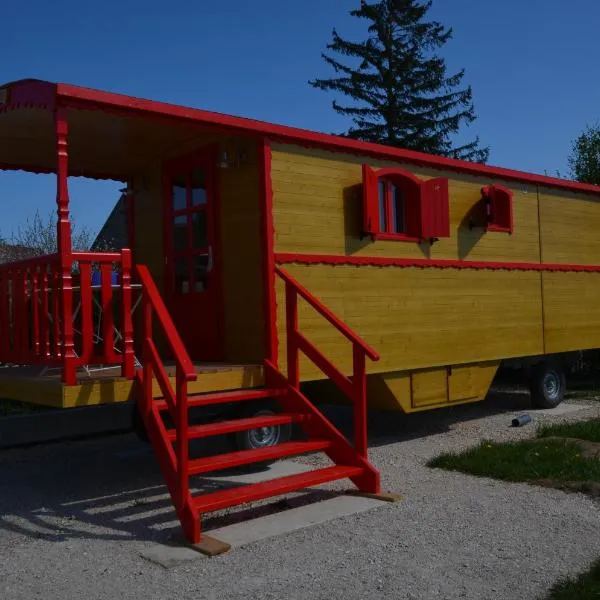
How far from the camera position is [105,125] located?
21.3 feet

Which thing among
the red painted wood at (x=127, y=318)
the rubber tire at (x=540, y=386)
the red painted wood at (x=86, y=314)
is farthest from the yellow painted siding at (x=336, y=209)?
the rubber tire at (x=540, y=386)

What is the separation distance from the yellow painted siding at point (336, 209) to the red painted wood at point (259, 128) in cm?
9

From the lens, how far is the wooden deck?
→ 5270 mm

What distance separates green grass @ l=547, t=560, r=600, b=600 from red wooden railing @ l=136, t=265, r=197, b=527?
2.23m

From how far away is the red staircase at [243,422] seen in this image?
4.86 m

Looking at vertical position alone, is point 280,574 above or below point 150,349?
below

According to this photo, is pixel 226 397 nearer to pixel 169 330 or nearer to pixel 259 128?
pixel 169 330

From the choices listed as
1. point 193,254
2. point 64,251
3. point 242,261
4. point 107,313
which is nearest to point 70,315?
point 107,313

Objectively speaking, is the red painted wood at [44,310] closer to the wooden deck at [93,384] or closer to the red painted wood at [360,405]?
the wooden deck at [93,384]

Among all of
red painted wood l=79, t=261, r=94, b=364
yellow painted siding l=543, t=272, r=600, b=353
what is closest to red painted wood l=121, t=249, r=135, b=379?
red painted wood l=79, t=261, r=94, b=364

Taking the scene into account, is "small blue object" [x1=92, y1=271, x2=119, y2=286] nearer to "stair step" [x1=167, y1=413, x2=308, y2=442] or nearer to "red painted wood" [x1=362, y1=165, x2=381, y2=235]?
"stair step" [x1=167, y1=413, x2=308, y2=442]

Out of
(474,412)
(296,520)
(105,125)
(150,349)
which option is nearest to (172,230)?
(105,125)

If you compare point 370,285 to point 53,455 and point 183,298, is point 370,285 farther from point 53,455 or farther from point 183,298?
point 53,455

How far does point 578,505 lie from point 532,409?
16.9 feet
